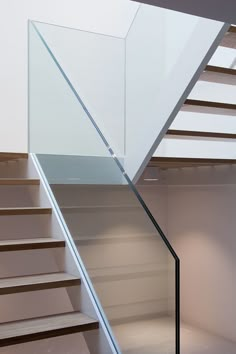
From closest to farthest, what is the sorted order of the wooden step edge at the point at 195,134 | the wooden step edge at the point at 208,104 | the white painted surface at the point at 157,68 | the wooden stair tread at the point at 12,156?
the white painted surface at the point at 157,68
the wooden step edge at the point at 208,104
the wooden step edge at the point at 195,134
the wooden stair tread at the point at 12,156

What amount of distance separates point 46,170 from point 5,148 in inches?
71.8

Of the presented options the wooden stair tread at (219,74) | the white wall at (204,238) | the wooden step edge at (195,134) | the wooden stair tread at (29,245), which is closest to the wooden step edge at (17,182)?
the wooden stair tread at (29,245)

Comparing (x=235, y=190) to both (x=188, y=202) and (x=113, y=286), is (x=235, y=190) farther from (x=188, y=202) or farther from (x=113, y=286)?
(x=113, y=286)

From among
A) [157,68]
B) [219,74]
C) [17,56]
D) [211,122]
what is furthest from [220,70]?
[17,56]

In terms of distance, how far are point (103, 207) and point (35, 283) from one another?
0.62m

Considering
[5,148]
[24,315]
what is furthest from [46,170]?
[24,315]

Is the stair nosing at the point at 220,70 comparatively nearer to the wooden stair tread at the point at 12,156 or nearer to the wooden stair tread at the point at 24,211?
the wooden stair tread at the point at 24,211

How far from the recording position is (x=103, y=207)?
2.74 m

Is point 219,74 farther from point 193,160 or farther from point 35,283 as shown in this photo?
point 35,283

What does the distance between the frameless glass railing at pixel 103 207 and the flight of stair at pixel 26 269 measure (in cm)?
15

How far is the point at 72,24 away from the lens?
5406 mm

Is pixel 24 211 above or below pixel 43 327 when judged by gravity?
above

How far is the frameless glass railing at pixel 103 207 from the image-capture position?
2.35 meters

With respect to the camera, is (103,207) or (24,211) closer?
(103,207)
